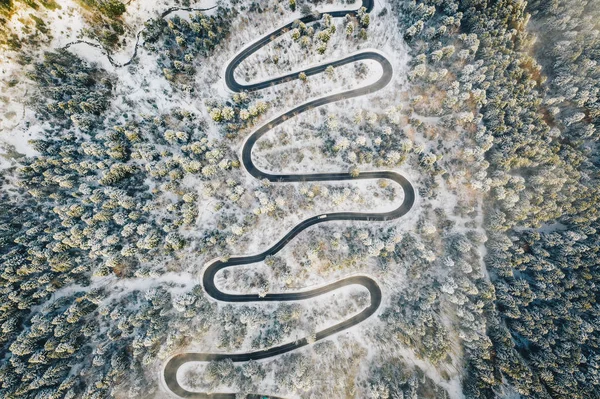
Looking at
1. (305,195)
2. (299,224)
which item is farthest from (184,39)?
(299,224)

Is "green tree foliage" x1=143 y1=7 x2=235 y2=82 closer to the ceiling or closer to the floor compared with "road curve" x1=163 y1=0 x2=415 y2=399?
closer to the ceiling

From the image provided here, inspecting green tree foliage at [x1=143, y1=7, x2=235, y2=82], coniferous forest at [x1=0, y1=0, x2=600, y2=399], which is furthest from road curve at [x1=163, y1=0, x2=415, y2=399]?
green tree foliage at [x1=143, y1=7, x2=235, y2=82]

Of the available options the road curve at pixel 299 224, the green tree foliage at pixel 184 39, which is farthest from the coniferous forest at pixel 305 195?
the road curve at pixel 299 224

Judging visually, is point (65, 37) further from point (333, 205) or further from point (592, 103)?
point (592, 103)

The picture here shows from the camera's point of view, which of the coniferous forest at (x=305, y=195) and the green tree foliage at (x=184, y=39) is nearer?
the coniferous forest at (x=305, y=195)

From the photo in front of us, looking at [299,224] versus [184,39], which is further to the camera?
[299,224]

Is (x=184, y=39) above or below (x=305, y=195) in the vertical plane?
above

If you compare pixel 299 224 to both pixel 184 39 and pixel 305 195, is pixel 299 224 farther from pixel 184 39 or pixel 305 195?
pixel 184 39

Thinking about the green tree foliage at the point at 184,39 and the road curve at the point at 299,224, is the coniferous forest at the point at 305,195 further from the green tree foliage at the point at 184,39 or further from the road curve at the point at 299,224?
the road curve at the point at 299,224

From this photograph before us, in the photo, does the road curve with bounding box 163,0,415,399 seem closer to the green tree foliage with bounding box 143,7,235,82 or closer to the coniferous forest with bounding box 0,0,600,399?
the coniferous forest with bounding box 0,0,600,399
